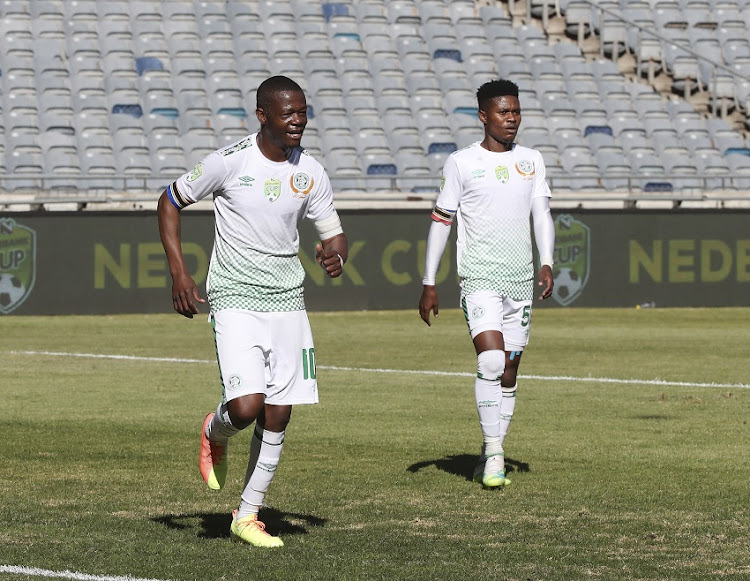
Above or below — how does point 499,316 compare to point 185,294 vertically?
below

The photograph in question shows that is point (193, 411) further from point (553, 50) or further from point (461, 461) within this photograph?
point (553, 50)

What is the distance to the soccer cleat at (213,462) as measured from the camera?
7133 mm

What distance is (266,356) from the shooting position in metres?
6.78

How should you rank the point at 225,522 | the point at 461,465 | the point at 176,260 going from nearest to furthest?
the point at 176,260 < the point at 225,522 < the point at 461,465

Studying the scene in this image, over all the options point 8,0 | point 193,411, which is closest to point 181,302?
point 193,411

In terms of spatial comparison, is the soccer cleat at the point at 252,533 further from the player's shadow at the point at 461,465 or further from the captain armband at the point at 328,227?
the player's shadow at the point at 461,465

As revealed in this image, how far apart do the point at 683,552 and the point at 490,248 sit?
9.63 feet

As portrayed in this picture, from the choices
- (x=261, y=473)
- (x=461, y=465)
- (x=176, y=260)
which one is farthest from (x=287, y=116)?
(x=461, y=465)

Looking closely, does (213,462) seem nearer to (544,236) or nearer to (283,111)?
(283,111)

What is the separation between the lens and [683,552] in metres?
6.46

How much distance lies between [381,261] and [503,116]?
695 inches

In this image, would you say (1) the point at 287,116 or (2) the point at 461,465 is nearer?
(1) the point at 287,116

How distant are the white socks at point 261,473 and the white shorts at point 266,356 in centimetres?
20

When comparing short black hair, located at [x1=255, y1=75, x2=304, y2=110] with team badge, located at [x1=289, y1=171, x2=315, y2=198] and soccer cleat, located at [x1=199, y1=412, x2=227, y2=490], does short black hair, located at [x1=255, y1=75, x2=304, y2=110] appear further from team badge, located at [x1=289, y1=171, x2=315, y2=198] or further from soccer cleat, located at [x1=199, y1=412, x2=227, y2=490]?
soccer cleat, located at [x1=199, y1=412, x2=227, y2=490]
